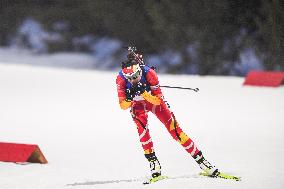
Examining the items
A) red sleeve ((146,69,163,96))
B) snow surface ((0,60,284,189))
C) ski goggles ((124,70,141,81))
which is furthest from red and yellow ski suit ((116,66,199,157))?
snow surface ((0,60,284,189))

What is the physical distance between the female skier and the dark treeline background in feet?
41.5

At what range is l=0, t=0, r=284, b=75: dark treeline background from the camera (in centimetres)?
1966

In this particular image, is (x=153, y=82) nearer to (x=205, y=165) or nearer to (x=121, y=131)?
(x=205, y=165)

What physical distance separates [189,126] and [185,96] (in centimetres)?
398

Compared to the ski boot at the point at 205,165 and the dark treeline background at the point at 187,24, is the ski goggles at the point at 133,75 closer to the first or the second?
the ski boot at the point at 205,165

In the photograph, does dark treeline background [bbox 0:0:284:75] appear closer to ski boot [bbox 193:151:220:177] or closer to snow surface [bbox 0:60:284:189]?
snow surface [bbox 0:60:284:189]

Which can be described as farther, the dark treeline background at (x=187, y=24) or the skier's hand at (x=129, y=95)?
the dark treeline background at (x=187, y=24)

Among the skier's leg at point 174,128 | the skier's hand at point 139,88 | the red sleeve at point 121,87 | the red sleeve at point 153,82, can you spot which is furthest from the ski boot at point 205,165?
the red sleeve at point 121,87

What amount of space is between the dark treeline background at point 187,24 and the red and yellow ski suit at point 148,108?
12.7 meters

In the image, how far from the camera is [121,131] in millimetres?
12195

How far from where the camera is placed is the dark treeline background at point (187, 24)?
1966 centimetres

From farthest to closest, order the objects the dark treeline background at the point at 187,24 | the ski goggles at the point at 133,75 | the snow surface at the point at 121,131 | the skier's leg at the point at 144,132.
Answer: the dark treeline background at the point at 187,24 < the snow surface at the point at 121,131 < the skier's leg at the point at 144,132 < the ski goggles at the point at 133,75

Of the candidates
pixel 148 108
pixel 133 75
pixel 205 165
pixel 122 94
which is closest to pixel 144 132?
pixel 148 108

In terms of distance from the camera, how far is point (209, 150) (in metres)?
9.86
